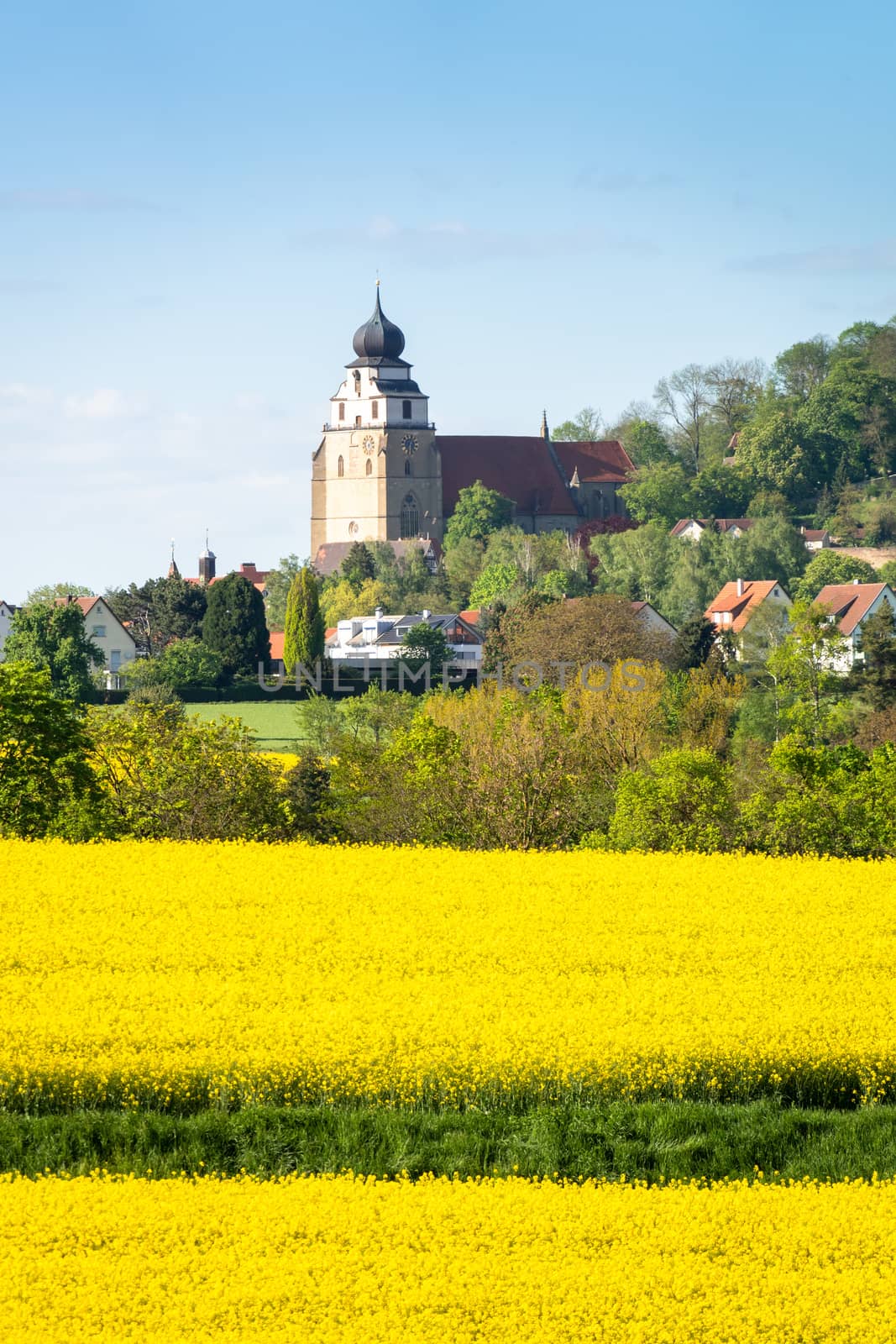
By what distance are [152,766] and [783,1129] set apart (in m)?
15.2

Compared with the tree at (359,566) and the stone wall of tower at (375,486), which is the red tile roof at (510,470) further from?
the tree at (359,566)

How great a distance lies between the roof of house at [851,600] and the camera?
322 feet

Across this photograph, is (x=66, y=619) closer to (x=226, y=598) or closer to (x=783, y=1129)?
(x=226, y=598)

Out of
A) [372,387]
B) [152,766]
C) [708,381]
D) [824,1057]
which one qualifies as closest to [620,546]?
[372,387]

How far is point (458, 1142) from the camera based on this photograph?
13.6m

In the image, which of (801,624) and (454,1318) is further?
(801,624)

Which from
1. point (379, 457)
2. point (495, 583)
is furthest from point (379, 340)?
point (495, 583)

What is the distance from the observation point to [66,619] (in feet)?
273

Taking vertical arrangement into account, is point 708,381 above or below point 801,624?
above

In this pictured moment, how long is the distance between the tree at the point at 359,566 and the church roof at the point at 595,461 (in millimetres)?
38616

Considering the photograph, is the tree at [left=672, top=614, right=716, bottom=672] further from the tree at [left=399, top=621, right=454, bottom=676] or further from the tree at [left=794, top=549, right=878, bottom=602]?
the tree at [left=794, top=549, right=878, bottom=602]

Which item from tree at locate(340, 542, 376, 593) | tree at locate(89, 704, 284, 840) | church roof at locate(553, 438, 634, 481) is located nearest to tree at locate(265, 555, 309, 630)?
tree at locate(340, 542, 376, 593)

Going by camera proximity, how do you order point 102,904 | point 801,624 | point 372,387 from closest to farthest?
point 102,904
point 801,624
point 372,387

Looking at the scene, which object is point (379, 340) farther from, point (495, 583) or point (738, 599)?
point (738, 599)
